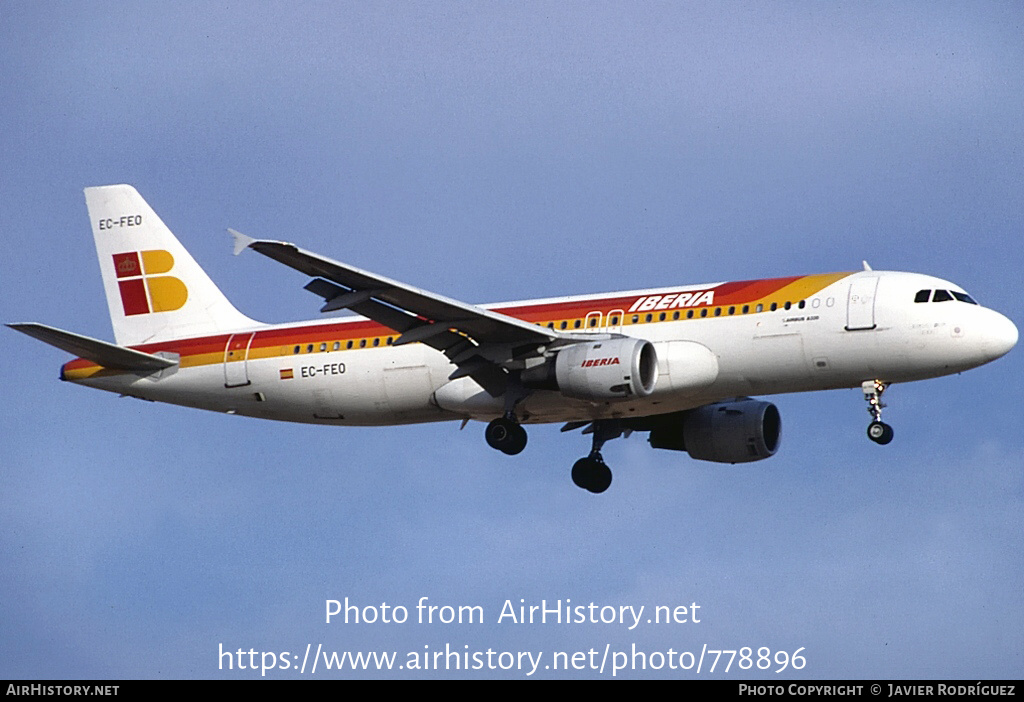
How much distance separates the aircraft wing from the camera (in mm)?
41312

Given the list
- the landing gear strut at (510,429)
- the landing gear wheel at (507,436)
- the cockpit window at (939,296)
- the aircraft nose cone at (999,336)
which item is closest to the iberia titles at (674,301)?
the landing gear strut at (510,429)

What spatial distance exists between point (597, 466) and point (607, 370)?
727 cm

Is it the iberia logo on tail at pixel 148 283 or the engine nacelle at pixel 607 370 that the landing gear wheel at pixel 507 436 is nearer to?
the engine nacelle at pixel 607 370

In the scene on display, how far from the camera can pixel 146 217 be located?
178ft

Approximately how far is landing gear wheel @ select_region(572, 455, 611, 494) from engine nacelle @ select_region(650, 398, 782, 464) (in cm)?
240

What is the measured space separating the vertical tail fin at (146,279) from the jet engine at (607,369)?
11407mm

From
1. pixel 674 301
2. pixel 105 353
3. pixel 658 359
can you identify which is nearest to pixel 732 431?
pixel 674 301

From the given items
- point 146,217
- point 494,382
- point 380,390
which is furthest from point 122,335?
point 494,382

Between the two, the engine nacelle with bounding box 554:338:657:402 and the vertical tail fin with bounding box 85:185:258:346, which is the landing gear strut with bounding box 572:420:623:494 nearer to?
the engine nacelle with bounding box 554:338:657:402

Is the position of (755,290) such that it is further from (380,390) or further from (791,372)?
(380,390)

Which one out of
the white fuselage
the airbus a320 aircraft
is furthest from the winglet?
the white fuselage

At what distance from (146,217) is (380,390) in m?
11.6

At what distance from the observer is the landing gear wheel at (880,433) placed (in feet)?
142
